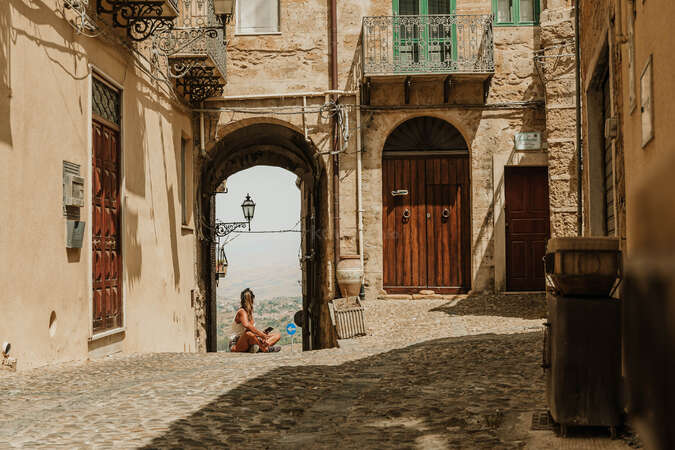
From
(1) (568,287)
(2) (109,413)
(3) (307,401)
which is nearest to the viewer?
(1) (568,287)

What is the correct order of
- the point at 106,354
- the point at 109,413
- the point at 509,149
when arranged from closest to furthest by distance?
1. the point at 109,413
2. the point at 106,354
3. the point at 509,149

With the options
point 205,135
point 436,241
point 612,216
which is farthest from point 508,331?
point 205,135

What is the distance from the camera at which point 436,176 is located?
54.7ft

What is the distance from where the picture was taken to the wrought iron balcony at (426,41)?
52.6 ft

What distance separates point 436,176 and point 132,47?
22.8 ft

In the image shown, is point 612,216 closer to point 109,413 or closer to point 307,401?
point 307,401

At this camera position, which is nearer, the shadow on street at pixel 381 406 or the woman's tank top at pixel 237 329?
the shadow on street at pixel 381 406

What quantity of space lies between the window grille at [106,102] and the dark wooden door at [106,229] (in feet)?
0.47

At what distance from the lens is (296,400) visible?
6.54 metres

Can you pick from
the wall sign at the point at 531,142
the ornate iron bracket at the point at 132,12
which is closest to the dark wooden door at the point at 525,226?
the wall sign at the point at 531,142

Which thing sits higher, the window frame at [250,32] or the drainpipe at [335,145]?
the window frame at [250,32]

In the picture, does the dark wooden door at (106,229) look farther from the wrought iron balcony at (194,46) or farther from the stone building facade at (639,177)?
the stone building facade at (639,177)

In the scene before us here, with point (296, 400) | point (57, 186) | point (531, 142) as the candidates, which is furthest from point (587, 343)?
point (531, 142)

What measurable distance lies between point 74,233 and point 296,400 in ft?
14.0
